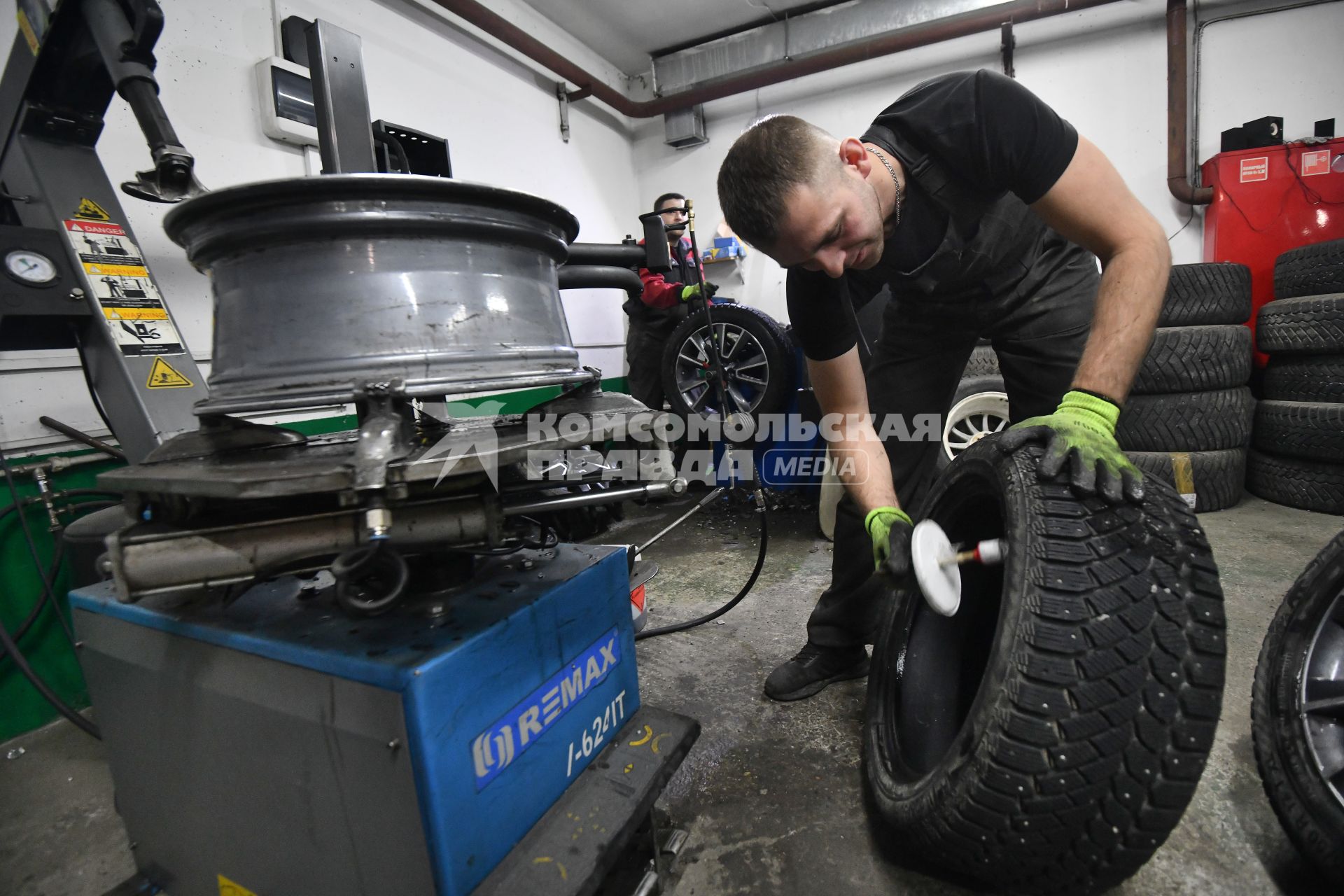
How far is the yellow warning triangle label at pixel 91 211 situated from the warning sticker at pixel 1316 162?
450 centimetres

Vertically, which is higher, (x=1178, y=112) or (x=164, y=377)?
(x=1178, y=112)

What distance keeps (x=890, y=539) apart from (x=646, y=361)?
2311 mm

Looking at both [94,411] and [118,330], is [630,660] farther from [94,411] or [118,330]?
[94,411]

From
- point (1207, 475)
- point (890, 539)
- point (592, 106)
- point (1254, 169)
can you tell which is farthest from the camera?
point (592, 106)

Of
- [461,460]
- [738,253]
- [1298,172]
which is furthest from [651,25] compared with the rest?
[461,460]

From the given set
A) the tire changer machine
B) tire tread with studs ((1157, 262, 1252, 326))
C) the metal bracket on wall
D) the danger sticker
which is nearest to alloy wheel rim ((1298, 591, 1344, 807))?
the tire changer machine

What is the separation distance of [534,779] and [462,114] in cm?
316

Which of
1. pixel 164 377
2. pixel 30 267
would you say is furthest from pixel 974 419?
pixel 30 267

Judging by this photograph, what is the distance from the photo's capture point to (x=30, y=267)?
1.18 m

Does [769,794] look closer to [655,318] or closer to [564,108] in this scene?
[655,318]

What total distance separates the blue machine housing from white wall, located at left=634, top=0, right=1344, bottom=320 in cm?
396

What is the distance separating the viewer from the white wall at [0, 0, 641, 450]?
157cm

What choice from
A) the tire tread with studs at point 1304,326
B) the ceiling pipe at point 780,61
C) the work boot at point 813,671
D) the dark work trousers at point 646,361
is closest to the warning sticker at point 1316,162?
the ceiling pipe at point 780,61

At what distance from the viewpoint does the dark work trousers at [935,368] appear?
1.27m
